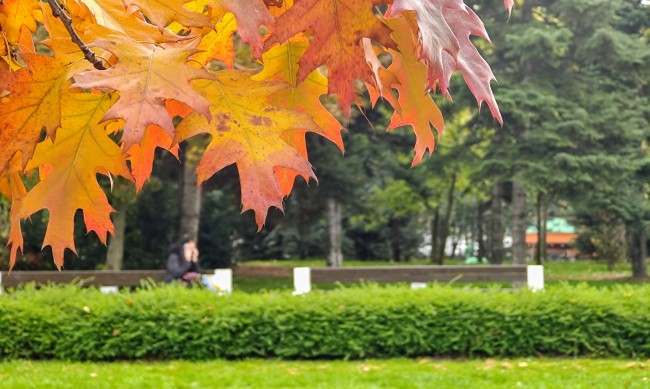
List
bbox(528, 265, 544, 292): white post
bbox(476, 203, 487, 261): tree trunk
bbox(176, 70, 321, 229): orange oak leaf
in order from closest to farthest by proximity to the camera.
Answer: bbox(176, 70, 321, 229): orange oak leaf → bbox(528, 265, 544, 292): white post → bbox(476, 203, 487, 261): tree trunk

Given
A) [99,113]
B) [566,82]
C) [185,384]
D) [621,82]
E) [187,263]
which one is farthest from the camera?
[621,82]

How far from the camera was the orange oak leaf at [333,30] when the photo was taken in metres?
1.00

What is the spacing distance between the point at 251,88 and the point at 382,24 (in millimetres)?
194

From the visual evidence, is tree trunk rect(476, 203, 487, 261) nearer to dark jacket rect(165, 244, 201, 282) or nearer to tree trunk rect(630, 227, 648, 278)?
tree trunk rect(630, 227, 648, 278)

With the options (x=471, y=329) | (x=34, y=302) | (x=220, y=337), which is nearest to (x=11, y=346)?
(x=34, y=302)

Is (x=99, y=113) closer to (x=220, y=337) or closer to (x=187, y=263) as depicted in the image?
(x=220, y=337)

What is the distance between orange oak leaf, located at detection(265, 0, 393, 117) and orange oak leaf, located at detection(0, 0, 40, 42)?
0.58 m

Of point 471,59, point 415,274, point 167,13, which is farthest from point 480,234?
Answer: point 167,13

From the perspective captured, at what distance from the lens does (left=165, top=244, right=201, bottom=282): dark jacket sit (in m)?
10.3

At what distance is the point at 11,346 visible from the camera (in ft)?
26.0

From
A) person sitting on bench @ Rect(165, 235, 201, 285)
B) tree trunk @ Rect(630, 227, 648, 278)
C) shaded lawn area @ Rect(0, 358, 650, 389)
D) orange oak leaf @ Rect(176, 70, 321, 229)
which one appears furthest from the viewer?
tree trunk @ Rect(630, 227, 648, 278)

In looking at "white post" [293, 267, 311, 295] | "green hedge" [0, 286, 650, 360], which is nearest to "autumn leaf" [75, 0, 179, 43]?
"green hedge" [0, 286, 650, 360]

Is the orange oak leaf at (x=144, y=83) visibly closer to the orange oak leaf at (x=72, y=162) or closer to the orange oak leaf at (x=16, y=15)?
the orange oak leaf at (x=72, y=162)

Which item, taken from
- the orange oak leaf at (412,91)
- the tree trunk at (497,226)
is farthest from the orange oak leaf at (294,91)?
the tree trunk at (497,226)
